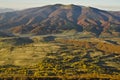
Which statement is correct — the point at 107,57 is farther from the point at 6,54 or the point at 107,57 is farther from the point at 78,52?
the point at 6,54

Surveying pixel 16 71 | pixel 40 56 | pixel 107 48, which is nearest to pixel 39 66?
pixel 16 71

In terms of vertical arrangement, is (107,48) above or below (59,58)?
below

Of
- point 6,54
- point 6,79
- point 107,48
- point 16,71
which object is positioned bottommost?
point 107,48

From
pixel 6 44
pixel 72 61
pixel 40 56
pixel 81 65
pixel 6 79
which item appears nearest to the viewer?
pixel 6 79

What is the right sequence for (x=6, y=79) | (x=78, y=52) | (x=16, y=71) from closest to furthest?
(x=6, y=79), (x=16, y=71), (x=78, y=52)

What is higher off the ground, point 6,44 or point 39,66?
point 39,66

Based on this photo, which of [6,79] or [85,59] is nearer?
[6,79]

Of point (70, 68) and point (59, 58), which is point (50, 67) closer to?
point (70, 68)

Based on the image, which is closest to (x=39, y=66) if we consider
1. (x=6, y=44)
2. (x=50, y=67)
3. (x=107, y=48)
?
(x=50, y=67)

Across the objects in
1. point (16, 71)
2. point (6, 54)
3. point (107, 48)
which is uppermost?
point (16, 71)

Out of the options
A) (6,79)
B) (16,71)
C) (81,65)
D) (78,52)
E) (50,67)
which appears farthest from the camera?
(78,52)
